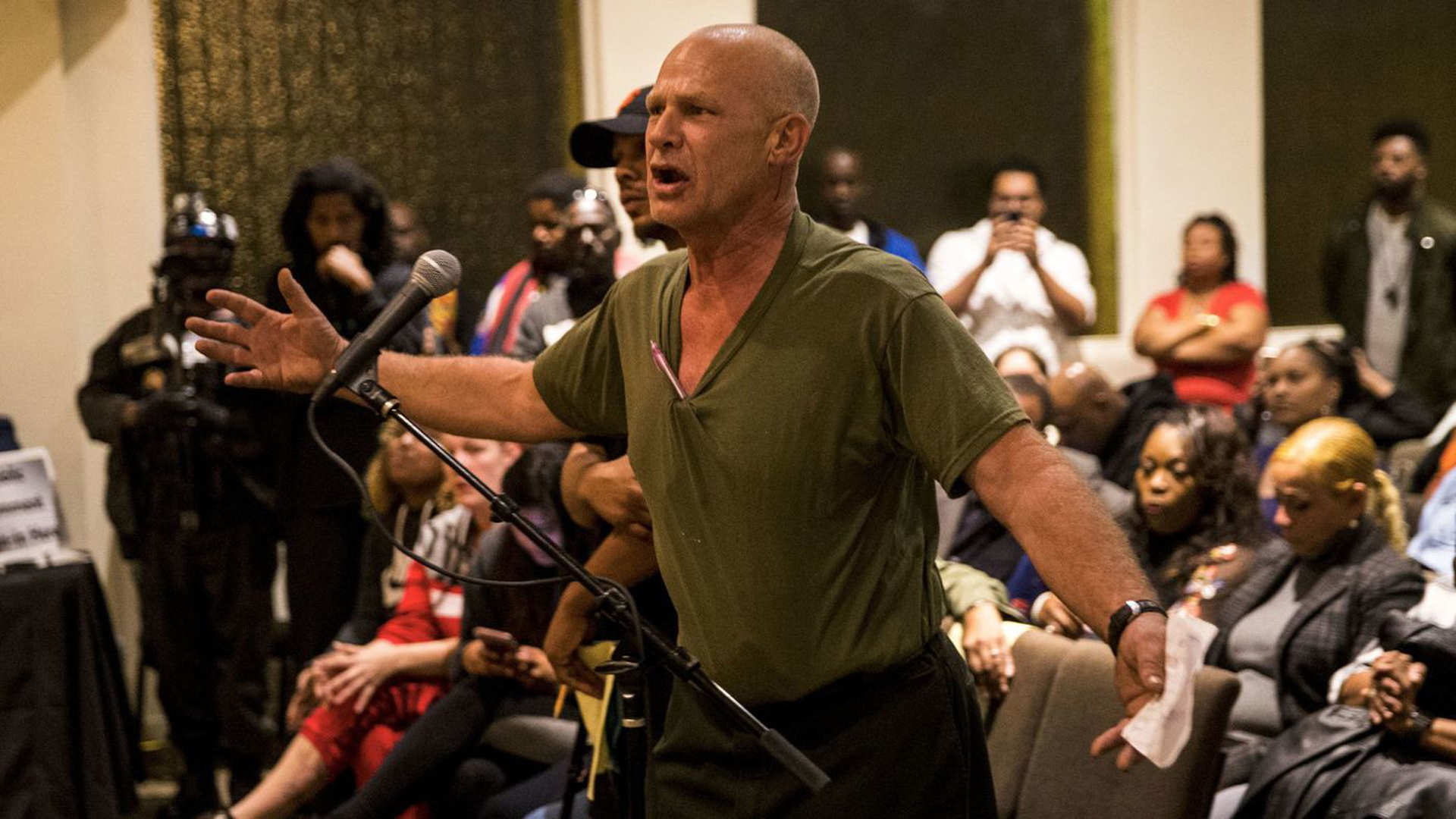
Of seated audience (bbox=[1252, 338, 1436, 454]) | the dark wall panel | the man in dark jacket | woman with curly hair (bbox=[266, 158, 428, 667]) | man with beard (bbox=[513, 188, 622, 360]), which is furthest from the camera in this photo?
the dark wall panel

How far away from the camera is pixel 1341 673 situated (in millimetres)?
3449

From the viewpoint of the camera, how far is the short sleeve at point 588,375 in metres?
2.32

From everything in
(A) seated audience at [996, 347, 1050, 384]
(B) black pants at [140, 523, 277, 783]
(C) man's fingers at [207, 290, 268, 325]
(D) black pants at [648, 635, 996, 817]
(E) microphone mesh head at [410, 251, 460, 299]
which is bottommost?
(B) black pants at [140, 523, 277, 783]

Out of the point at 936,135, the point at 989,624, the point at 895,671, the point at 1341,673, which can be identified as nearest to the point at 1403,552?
the point at 1341,673

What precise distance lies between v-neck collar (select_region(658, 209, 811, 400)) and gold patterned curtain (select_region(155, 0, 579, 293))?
16.0ft

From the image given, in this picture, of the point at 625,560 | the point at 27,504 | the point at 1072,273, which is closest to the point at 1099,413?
the point at 1072,273

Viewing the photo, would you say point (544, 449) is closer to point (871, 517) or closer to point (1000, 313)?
point (871, 517)

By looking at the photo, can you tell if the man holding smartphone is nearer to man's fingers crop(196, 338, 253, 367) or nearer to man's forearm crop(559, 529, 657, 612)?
man's forearm crop(559, 529, 657, 612)

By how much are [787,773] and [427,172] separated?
5361mm

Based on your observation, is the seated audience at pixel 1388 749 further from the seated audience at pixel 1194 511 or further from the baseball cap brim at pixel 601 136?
the baseball cap brim at pixel 601 136

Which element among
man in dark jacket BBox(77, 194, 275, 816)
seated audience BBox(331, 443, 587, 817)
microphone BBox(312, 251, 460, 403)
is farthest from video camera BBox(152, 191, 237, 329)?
microphone BBox(312, 251, 460, 403)

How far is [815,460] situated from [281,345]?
0.83 m

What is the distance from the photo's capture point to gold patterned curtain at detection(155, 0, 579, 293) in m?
6.62

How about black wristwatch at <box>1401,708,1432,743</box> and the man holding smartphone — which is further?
the man holding smartphone
